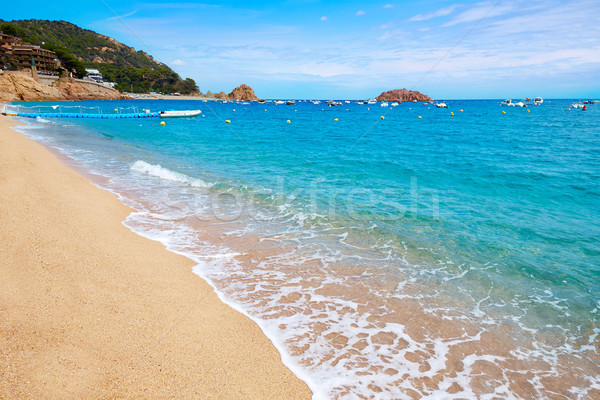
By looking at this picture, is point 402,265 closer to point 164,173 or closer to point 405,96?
point 164,173

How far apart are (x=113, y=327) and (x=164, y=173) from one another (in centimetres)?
1374

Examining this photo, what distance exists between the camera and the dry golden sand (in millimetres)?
3824

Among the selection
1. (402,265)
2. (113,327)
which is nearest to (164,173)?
(113,327)

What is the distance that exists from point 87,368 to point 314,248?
19.1ft

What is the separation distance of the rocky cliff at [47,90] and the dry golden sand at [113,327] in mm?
104698

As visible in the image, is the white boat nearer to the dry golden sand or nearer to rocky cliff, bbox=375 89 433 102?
the dry golden sand

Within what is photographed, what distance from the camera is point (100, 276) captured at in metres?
5.99

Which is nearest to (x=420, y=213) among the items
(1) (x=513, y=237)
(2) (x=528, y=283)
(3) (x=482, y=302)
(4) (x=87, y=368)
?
(1) (x=513, y=237)

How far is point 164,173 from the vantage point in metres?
17.2

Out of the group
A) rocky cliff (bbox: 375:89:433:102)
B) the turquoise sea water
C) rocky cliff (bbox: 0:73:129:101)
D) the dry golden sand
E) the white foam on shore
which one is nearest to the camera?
the dry golden sand

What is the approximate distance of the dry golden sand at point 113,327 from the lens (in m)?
3.82

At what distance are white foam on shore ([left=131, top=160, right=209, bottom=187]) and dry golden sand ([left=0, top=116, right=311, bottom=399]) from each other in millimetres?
8002

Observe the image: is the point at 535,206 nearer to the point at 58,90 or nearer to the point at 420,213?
the point at 420,213

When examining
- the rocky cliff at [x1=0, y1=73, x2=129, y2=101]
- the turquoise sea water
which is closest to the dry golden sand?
the turquoise sea water
